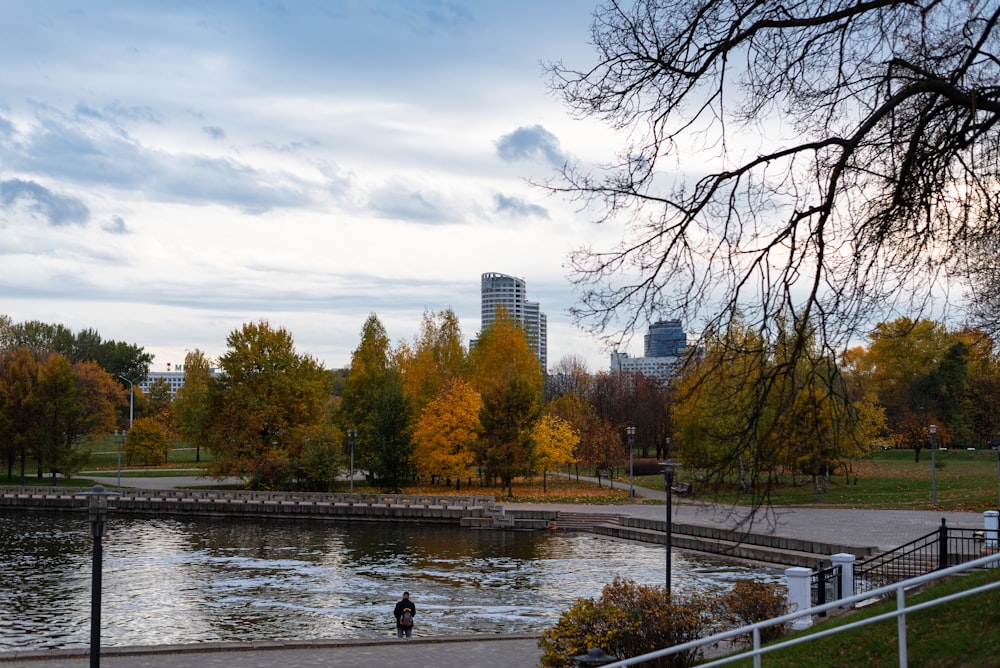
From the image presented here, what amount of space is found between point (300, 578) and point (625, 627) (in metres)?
20.3

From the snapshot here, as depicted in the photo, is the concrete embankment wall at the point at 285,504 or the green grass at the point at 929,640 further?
the concrete embankment wall at the point at 285,504

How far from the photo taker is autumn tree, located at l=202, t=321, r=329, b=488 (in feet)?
216

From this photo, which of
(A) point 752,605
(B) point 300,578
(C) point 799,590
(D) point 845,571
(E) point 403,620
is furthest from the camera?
(B) point 300,578

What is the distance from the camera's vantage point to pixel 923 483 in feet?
191

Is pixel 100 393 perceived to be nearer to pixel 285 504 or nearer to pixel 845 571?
pixel 285 504

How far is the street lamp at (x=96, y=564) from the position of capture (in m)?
16.4

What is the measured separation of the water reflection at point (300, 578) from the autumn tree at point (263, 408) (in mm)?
13545

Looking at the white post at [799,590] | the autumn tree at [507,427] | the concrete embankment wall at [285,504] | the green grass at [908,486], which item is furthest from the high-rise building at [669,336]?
the autumn tree at [507,427]

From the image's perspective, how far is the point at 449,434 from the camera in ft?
218

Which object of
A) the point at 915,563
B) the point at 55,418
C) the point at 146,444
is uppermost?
the point at 55,418

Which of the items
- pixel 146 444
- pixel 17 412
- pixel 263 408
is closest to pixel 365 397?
pixel 263 408

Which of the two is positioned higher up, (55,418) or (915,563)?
(55,418)

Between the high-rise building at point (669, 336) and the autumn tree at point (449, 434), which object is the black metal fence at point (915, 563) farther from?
the autumn tree at point (449, 434)

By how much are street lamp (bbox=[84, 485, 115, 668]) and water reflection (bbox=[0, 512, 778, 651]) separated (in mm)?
7581
